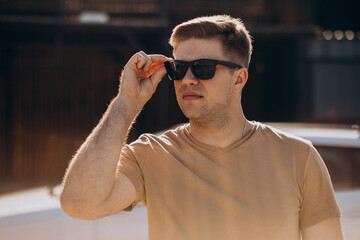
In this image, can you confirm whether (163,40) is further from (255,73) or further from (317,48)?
(317,48)

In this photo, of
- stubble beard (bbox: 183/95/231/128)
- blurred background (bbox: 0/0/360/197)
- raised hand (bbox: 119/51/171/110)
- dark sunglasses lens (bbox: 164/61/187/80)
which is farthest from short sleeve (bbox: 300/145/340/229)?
blurred background (bbox: 0/0/360/197)

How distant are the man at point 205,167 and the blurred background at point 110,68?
7017 millimetres

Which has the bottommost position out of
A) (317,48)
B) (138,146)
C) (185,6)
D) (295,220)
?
(295,220)

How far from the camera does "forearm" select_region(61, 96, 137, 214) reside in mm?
1938

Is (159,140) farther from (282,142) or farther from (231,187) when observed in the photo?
(282,142)

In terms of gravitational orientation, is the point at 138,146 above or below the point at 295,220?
above

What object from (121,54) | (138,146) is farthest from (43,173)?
(138,146)

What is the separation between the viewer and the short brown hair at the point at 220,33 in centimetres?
219

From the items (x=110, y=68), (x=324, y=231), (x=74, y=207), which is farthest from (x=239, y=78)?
(x=110, y=68)

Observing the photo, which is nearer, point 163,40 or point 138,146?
point 138,146

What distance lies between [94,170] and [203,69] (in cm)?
61

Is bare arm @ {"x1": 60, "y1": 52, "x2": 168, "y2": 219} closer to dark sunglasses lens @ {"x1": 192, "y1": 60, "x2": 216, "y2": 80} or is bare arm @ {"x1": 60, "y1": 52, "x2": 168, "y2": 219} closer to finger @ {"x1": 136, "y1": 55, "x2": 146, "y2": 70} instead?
finger @ {"x1": 136, "y1": 55, "x2": 146, "y2": 70}

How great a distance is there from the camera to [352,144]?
373cm

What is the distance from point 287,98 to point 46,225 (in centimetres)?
827
